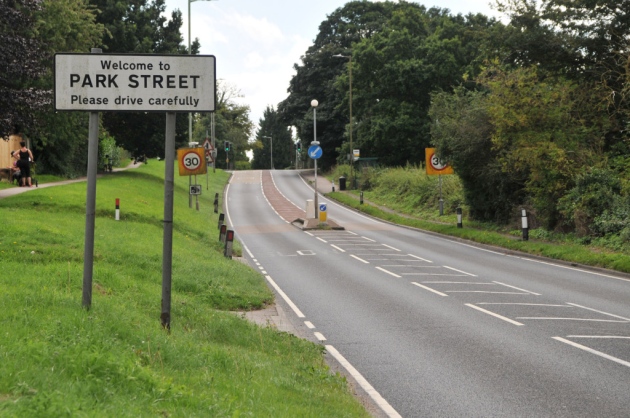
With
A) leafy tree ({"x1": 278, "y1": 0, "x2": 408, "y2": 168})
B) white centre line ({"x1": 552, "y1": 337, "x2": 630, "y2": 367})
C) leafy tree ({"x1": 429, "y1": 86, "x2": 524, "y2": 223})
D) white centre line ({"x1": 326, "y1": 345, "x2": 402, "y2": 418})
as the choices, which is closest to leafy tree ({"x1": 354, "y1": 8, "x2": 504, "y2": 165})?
leafy tree ({"x1": 278, "y1": 0, "x2": 408, "y2": 168})

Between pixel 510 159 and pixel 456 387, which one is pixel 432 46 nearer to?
pixel 510 159

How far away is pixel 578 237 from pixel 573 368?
16.7 meters

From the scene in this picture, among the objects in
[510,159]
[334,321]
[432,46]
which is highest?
[432,46]

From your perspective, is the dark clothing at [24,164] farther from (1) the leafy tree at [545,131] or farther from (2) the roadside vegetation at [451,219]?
(1) the leafy tree at [545,131]

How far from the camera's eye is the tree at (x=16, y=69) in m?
23.7

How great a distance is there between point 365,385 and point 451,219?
99.3 feet

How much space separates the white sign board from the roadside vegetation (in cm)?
1420

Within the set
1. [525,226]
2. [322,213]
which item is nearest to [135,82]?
[525,226]

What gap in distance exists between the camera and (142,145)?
53.4 meters

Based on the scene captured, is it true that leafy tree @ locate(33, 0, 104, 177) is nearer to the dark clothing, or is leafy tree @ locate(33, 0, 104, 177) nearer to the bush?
the dark clothing

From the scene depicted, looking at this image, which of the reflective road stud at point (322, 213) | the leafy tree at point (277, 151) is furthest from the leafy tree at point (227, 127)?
the reflective road stud at point (322, 213)

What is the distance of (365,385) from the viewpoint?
8.79 m

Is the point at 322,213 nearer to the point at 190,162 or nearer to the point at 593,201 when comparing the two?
the point at 190,162

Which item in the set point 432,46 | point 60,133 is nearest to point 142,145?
point 60,133
